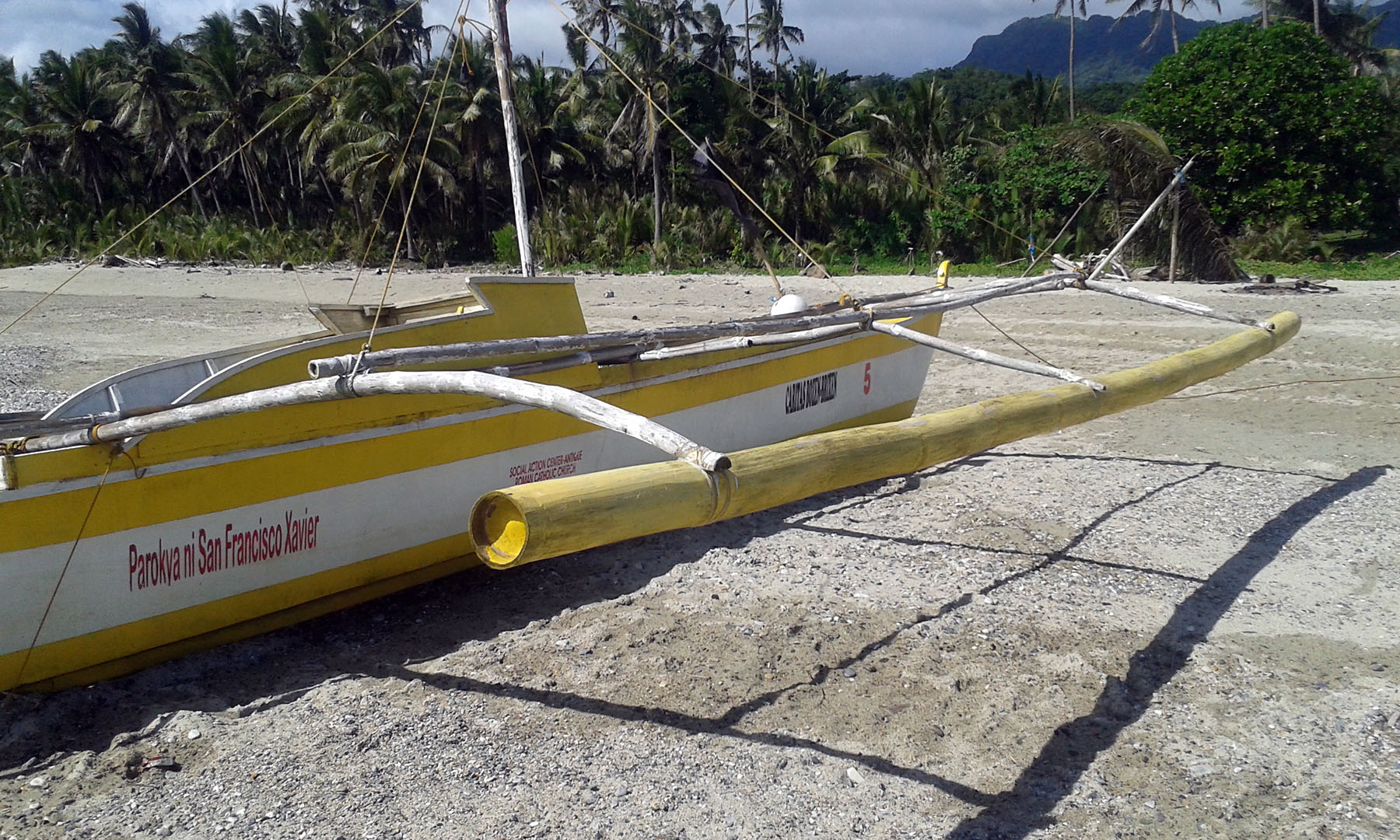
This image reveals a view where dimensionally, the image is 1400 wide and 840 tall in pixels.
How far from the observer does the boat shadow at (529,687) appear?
339 centimetres

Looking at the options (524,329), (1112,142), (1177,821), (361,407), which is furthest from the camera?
(1112,142)

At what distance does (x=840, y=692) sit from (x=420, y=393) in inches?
79.4

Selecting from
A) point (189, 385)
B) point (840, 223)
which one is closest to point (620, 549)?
point (189, 385)

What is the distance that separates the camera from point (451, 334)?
504 cm

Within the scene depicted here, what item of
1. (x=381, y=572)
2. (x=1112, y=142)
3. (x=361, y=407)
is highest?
(x=1112, y=142)

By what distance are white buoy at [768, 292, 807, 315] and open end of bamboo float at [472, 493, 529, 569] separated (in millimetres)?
4880

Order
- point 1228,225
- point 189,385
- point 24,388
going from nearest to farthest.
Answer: point 189,385 < point 24,388 < point 1228,225

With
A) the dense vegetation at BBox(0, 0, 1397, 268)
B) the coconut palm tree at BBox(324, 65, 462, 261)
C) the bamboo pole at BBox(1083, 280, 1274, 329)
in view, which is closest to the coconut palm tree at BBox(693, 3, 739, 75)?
the dense vegetation at BBox(0, 0, 1397, 268)

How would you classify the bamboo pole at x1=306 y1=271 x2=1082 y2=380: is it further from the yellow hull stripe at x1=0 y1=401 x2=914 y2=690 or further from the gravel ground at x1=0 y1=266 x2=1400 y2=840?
the gravel ground at x1=0 y1=266 x2=1400 y2=840

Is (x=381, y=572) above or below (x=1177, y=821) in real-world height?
above

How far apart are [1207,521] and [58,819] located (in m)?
5.82

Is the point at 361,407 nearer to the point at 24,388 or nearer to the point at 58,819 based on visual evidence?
the point at 58,819

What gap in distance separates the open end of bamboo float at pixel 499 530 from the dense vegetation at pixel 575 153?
19.2m

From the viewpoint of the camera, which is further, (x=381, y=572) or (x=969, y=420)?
(x=381, y=572)
